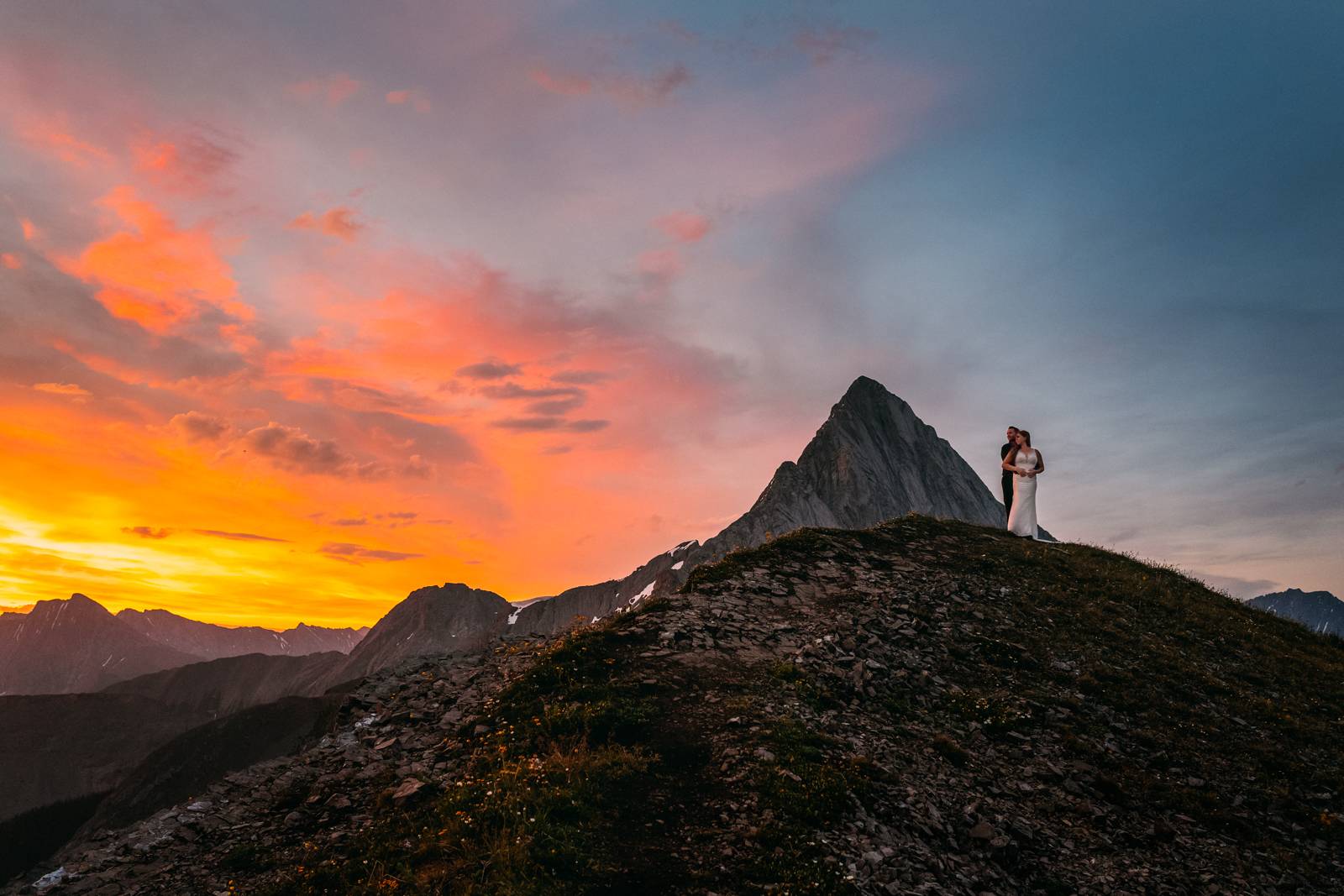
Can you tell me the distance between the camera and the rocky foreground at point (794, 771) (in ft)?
38.6

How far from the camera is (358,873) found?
1159cm

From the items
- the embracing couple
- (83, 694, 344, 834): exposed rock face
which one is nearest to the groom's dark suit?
the embracing couple

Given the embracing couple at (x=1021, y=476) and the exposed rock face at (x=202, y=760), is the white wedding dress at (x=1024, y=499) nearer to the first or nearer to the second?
the embracing couple at (x=1021, y=476)

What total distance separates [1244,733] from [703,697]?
15.6 metres

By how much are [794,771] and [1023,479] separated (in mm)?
25289

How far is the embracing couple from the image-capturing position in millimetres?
32844

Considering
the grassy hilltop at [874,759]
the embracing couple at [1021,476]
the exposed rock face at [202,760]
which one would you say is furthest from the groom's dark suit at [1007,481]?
the exposed rock face at [202,760]

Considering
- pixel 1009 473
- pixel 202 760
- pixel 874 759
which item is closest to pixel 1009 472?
pixel 1009 473

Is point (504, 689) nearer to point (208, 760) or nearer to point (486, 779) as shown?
point (486, 779)

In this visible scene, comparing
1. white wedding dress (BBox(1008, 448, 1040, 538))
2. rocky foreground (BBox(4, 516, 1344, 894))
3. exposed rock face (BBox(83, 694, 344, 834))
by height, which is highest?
white wedding dress (BBox(1008, 448, 1040, 538))

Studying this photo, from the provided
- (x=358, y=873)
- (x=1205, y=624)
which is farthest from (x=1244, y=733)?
(x=358, y=873)

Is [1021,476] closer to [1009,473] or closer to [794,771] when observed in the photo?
[1009,473]

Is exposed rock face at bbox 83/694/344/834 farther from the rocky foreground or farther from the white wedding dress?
the rocky foreground

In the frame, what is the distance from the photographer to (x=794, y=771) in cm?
1363
